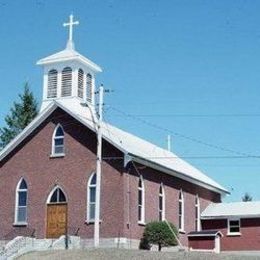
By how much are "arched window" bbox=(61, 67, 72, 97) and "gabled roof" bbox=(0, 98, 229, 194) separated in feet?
2.31

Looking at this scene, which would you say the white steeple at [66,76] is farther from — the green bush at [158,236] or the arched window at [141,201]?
the green bush at [158,236]

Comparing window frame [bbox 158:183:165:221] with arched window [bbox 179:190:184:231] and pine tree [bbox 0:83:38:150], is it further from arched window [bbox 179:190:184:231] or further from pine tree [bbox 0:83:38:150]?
pine tree [bbox 0:83:38:150]

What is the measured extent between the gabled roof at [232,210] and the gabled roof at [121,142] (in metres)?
2.07

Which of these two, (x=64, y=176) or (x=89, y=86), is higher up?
(x=89, y=86)

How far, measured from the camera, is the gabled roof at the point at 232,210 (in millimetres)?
49219

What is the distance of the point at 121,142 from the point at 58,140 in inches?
163

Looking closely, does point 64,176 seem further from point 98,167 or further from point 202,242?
point 202,242

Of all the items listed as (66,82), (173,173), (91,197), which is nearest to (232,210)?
(173,173)

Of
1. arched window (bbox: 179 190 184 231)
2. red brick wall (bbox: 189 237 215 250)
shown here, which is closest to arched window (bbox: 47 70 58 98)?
arched window (bbox: 179 190 184 231)

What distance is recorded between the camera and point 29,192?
43.1 meters

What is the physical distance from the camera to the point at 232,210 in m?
50.6

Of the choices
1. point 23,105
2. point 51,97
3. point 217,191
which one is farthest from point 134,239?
point 23,105

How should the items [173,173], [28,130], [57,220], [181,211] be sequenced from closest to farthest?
[57,220] < [28,130] < [173,173] < [181,211]

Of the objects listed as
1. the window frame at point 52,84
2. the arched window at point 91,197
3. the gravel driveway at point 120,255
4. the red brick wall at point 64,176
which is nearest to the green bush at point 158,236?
the red brick wall at point 64,176
